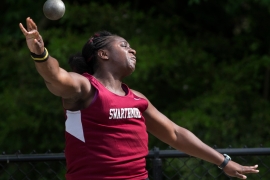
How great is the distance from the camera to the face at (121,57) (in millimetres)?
3324

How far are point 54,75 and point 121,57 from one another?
61 cm

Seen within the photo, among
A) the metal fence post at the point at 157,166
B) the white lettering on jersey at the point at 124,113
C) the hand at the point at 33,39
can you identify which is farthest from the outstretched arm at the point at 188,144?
the hand at the point at 33,39

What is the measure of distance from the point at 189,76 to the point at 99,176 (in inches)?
142

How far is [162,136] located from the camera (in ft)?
12.2

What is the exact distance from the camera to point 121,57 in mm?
3338

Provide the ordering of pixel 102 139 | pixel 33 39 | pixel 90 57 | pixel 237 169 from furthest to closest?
pixel 237 169 < pixel 90 57 < pixel 102 139 < pixel 33 39

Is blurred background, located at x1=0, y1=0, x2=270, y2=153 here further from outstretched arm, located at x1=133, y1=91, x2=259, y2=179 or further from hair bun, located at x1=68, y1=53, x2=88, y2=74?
hair bun, located at x1=68, y1=53, x2=88, y2=74

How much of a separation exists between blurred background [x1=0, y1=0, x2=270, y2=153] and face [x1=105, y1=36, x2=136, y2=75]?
259 cm

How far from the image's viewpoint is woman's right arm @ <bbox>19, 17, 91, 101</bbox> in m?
2.73

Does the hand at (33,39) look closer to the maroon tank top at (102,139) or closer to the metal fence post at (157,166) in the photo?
the maroon tank top at (102,139)

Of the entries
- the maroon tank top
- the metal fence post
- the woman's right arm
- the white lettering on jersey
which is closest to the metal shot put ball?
the woman's right arm

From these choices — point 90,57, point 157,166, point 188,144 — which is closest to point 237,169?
point 188,144

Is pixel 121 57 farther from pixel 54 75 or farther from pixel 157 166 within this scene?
pixel 157 166

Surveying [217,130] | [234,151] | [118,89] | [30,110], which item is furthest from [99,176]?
[30,110]
